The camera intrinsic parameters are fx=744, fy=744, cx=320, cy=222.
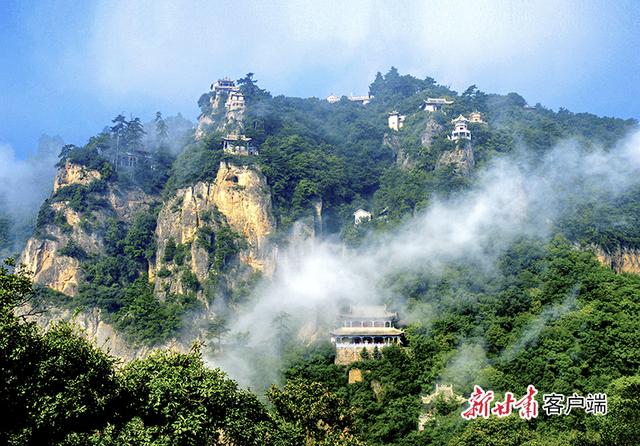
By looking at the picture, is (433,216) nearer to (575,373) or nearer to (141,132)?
(575,373)

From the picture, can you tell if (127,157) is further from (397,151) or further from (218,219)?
(397,151)

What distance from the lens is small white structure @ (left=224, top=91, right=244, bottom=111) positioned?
7575cm

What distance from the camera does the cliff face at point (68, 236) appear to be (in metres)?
56.9

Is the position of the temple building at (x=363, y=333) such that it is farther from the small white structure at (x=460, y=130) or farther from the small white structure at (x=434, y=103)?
the small white structure at (x=434, y=103)

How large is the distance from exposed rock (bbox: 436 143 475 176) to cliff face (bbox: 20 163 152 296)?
26618mm

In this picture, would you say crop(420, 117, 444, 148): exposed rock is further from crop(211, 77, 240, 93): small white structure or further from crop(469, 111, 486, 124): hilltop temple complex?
crop(211, 77, 240, 93): small white structure

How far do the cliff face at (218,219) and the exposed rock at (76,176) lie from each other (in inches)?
293

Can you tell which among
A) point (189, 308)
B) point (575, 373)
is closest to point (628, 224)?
point (575, 373)

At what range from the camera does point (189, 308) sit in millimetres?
53188

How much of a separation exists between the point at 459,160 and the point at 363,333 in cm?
2375

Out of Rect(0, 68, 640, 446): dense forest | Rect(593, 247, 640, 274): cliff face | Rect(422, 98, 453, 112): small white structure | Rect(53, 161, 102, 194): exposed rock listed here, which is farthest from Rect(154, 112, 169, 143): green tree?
Rect(593, 247, 640, 274): cliff face

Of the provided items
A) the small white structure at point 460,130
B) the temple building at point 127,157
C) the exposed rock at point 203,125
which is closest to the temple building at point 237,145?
the temple building at point 127,157

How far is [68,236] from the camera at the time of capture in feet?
193

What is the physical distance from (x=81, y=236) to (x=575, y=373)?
129 feet
